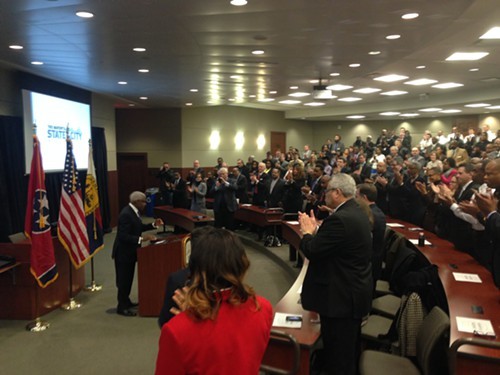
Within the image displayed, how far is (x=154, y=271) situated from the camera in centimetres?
547

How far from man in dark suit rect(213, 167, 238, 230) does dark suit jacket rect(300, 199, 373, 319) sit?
6.35 metres

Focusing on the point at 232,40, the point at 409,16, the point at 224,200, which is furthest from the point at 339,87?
the point at 409,16

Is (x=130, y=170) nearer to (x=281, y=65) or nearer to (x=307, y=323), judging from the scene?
(x=281, y=65)

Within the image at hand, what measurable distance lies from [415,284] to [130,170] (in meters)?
12.2

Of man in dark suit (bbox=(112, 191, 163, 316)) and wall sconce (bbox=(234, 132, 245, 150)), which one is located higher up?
wall sconce (bbox=(234, 132, 245, 150))

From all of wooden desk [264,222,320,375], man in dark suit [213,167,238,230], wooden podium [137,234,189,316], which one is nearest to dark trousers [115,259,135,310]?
wooden podium [137,234,189,316]

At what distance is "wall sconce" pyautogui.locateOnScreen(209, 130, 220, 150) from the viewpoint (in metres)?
15.5

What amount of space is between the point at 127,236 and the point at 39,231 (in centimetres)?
104

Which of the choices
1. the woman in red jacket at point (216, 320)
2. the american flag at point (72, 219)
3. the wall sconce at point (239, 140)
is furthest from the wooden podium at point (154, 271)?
the wall sconce at point (239, 140)

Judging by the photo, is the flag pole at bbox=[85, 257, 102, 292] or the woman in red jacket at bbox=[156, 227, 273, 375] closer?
the woman in red jacket at bbox=[156, 227, 273, 375]

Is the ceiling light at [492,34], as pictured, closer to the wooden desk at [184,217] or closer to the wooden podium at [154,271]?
the wooden podium at [154,271]

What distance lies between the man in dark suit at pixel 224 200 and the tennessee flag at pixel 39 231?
4.45 meters

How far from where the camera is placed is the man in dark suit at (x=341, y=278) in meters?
2.93

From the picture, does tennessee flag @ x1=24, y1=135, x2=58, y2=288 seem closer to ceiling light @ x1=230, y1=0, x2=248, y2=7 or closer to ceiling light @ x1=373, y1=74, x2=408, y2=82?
ceiling light @ x1=230, y1=0, x2=248, y2=7
